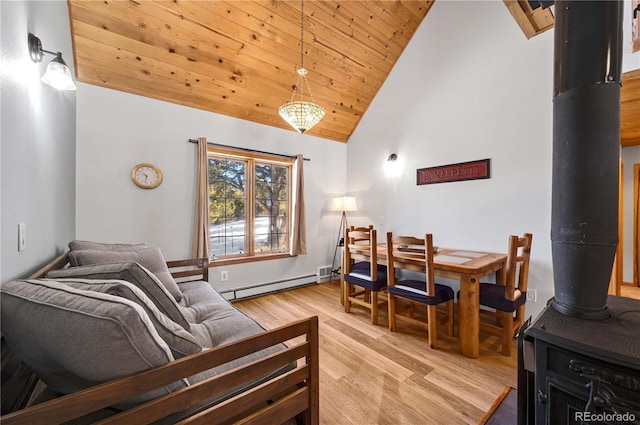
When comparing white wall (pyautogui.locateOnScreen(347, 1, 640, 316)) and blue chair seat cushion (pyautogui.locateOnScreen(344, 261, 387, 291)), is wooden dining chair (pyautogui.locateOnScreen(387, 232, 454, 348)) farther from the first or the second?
white wall (pyautogui.locateOnScreen(347, 1, 640, 316))

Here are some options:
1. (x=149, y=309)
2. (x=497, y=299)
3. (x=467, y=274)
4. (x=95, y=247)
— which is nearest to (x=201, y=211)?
(x=95, y=247)

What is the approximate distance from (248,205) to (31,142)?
2.45m

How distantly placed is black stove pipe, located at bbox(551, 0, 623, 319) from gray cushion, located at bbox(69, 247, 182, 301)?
2380 millimetres

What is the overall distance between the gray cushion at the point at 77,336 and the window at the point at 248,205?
2.57 meters

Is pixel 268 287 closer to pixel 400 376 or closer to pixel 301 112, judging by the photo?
pixel 400 376

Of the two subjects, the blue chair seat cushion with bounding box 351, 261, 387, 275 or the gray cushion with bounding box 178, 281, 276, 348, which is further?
the blue chair seat cushion with bounding box 351, 261, 387, 275

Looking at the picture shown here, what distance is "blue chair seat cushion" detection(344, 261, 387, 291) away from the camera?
→ 8.69 feet

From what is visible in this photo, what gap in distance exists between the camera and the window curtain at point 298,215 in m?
Answer: 3.88

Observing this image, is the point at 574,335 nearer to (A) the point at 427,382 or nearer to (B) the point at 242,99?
(A) the point at 427,382

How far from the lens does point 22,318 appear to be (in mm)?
798

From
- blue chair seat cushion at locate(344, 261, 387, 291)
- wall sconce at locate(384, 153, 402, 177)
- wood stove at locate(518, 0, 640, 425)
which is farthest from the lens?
wall sconce at locate(384, 153, 402, 177)

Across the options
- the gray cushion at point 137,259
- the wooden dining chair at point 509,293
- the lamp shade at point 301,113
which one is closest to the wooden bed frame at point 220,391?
the gray cushion at point 137,259

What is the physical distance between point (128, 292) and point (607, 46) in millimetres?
2025

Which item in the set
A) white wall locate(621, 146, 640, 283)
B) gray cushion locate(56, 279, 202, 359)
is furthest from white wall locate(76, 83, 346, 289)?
white wall locate(621, 146, 640, 283)
